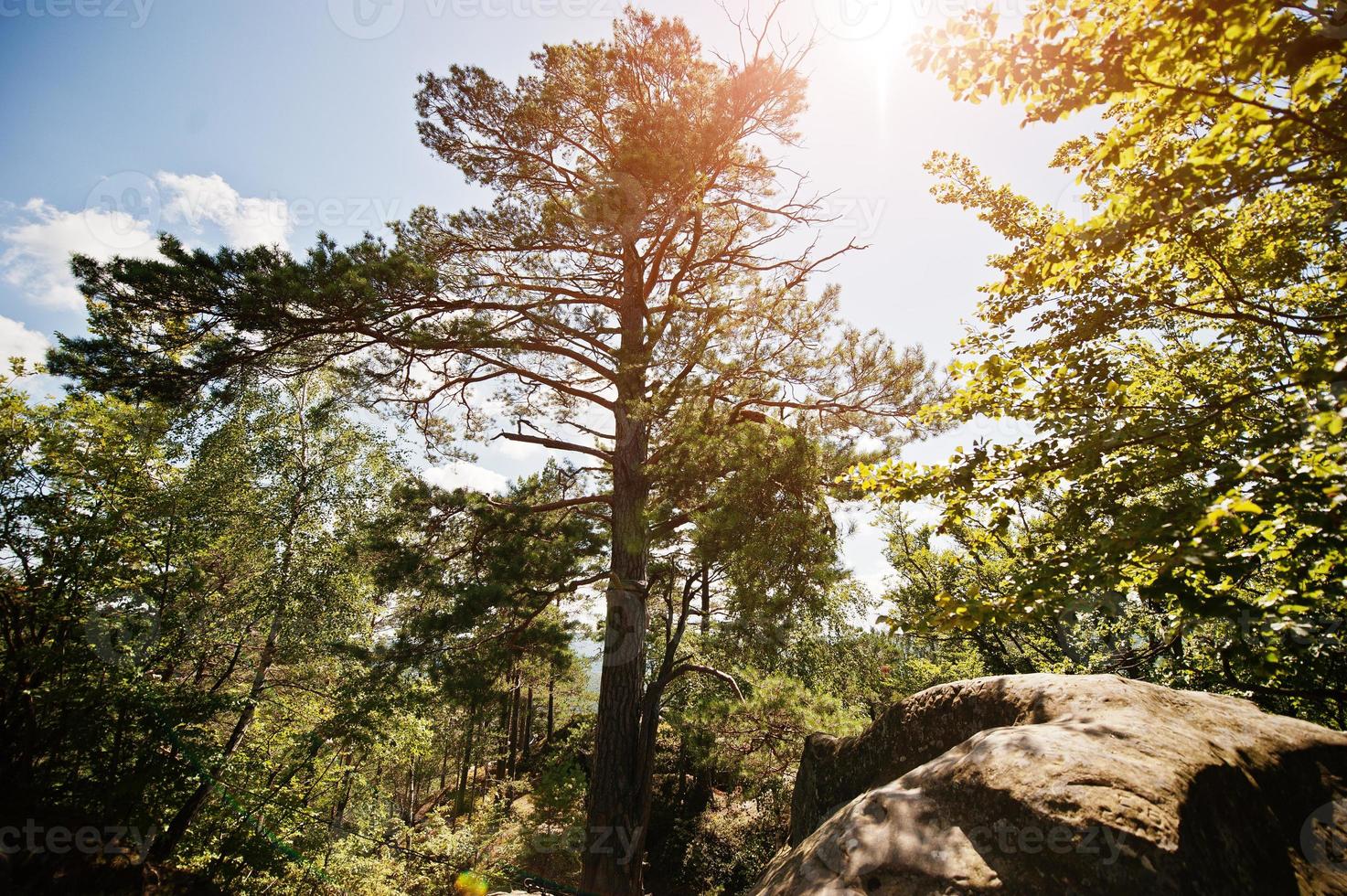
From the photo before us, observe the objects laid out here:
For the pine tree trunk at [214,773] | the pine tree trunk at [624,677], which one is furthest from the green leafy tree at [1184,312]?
the pine tree trunk at [214,773]

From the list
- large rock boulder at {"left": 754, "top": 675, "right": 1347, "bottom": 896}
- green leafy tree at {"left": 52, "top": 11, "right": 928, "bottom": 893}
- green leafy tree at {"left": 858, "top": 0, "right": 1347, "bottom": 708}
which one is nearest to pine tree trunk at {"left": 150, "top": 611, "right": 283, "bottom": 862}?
green leafy tree at {"left": 52, "top": 11, "right": 928, "bottom": 893}

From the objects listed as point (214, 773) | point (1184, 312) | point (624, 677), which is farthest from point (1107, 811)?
point (214, 773)

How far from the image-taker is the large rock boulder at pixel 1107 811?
1.98m

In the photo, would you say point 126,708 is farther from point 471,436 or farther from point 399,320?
point 399,320

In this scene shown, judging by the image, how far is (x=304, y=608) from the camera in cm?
1059

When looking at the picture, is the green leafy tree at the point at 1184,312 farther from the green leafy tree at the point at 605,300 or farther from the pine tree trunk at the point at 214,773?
the pine tree trunk at the point at 214,773

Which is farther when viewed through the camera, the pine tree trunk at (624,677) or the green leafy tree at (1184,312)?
the pine tree trunk at (624,677)

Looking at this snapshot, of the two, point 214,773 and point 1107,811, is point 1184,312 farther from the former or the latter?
point 214,773

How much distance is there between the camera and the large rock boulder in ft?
6.50

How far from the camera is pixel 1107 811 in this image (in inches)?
80.2

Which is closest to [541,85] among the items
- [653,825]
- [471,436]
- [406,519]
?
[471,436]

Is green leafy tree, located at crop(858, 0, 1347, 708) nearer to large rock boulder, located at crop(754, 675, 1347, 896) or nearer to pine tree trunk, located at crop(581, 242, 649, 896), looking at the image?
large rock boulder, located at crop(754, 675, 1347, 896)

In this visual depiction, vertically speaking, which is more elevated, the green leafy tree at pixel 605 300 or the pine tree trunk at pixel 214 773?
the green leafy tree at pixel 605 300

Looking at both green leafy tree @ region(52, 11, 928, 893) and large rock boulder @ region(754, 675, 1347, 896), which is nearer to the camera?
large rock boulder @ region(754, 675, 1347, 896)
